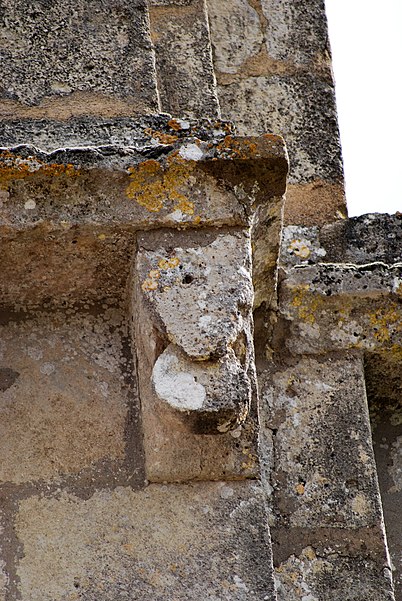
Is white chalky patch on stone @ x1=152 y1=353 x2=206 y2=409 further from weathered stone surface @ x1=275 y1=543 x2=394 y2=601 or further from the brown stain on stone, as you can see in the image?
the brown stain on stone

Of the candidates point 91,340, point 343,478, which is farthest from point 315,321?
point 91,340

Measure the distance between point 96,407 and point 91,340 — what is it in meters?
0.15

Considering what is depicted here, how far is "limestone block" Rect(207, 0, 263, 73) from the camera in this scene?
3.58 metres

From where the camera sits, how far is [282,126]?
3.47 meters

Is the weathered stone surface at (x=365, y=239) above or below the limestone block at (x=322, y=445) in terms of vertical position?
above

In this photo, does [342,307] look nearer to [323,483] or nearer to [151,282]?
[323,483]

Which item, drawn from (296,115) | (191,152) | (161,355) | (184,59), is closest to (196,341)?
(161,355)

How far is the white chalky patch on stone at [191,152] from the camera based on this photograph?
8.18 ft

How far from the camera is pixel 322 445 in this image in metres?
2.94

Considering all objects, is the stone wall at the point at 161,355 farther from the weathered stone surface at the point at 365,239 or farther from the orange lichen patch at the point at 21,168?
the weathered stone surface at the point at 365,239

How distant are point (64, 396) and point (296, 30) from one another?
1560mm

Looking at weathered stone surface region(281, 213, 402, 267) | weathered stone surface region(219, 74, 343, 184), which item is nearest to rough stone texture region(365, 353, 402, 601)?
weathered stone surface region(281, 213, 402, 267)

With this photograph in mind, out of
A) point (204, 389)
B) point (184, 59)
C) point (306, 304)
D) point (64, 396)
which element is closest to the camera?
point (204, 389)

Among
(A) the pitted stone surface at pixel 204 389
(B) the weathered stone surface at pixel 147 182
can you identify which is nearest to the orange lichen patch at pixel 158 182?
(B) the weathered stone surface at pixel 147 182
